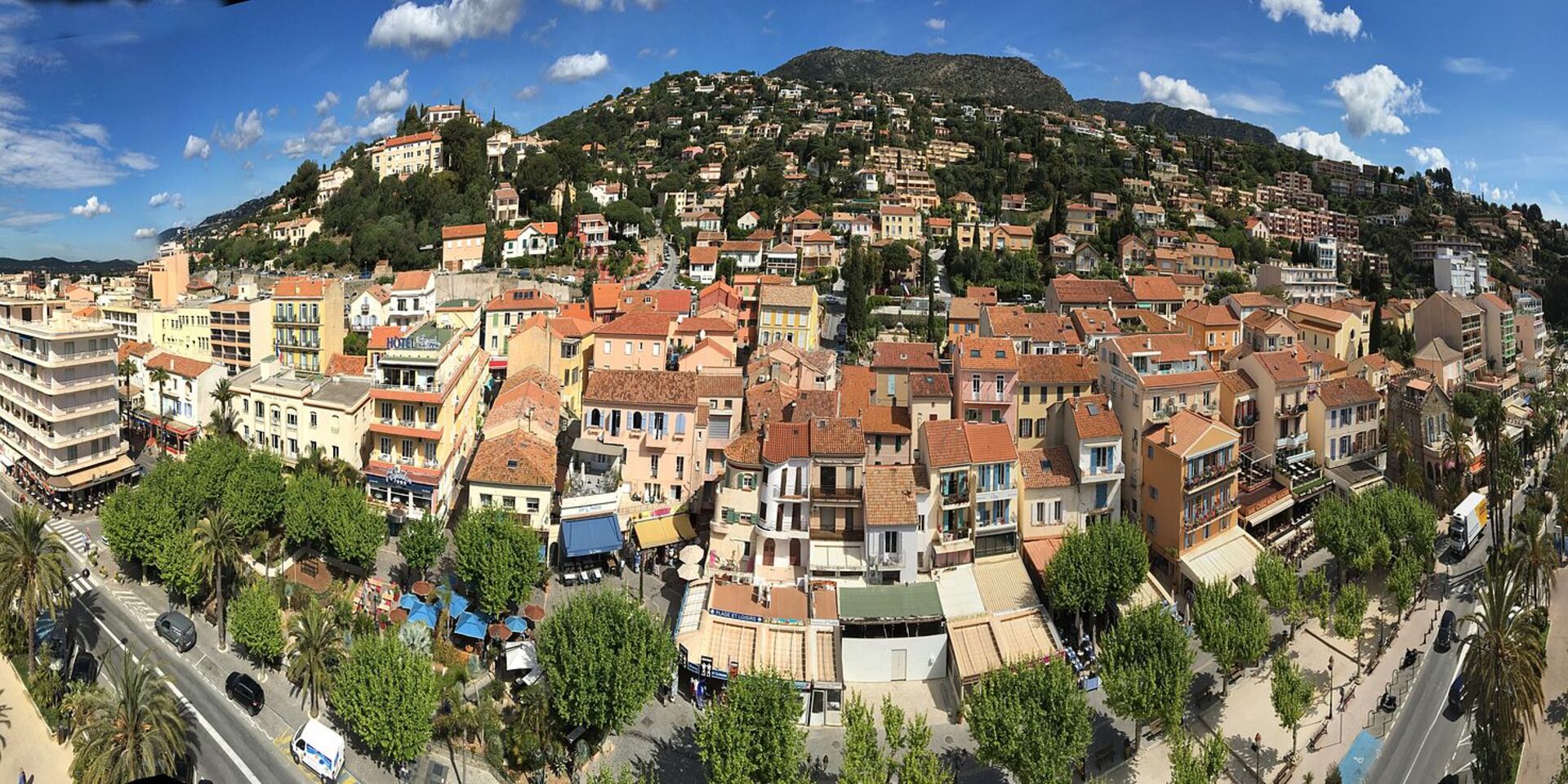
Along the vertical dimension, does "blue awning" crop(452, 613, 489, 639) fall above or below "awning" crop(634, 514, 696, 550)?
below

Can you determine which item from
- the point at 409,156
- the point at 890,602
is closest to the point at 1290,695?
the point at 890,602

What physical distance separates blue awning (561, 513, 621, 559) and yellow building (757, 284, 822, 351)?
58.7 ft

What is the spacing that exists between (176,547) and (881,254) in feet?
153

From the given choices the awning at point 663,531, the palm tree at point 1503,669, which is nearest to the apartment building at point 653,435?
the awning at point 663,531

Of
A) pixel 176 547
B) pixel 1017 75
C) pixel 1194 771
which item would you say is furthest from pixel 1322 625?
pixel 1017 75

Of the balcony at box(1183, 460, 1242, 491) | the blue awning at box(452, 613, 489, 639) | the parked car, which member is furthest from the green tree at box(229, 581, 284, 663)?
the balcony at box(1183, 460, 1242, 491)

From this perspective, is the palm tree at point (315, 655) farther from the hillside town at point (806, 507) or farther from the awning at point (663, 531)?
the awning at point (663, 531)

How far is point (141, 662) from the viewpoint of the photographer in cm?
1834

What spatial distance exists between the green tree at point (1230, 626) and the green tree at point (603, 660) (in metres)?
13.8

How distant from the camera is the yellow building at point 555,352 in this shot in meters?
34.9

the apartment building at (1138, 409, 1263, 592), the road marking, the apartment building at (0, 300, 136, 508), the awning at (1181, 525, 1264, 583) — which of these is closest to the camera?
the road marking

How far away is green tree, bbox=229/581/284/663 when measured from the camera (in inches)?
816

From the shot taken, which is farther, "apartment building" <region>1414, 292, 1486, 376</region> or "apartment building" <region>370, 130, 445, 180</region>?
"apartment building" <region>370, 130, 445, 180</region>

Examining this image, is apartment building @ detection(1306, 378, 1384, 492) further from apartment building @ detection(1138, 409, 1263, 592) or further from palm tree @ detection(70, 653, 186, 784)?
palm tree @ detection(70, 653, 186, 784)
